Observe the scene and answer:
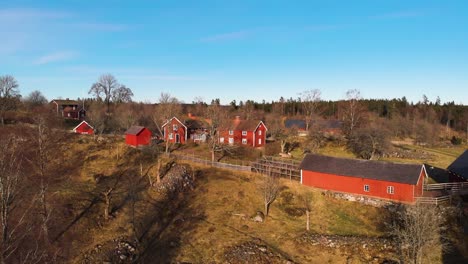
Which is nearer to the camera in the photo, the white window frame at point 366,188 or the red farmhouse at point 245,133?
the white window frame at point 366,188

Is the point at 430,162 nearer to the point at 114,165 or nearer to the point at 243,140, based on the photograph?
the point at 243,140

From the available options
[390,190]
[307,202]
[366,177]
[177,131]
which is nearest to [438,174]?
[390,190]

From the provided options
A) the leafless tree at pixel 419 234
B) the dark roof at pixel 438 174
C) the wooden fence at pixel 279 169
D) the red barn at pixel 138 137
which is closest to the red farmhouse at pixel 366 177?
the wooden fence at pixel 279 169

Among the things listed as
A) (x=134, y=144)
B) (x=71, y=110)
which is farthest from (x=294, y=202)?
(x=71, y=110)

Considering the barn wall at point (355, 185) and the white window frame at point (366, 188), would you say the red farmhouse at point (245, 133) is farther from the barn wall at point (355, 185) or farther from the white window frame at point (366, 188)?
the white window frame at point (366, 188)

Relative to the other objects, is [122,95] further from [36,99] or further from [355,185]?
[355,185]

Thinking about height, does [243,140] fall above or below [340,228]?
above

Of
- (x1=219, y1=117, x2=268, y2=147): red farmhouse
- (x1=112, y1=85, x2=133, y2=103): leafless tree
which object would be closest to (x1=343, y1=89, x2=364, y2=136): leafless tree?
(x1=219, y1=117, x2=268, y2=147): red farmhouse

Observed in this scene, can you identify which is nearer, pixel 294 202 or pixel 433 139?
pixel 294 202
